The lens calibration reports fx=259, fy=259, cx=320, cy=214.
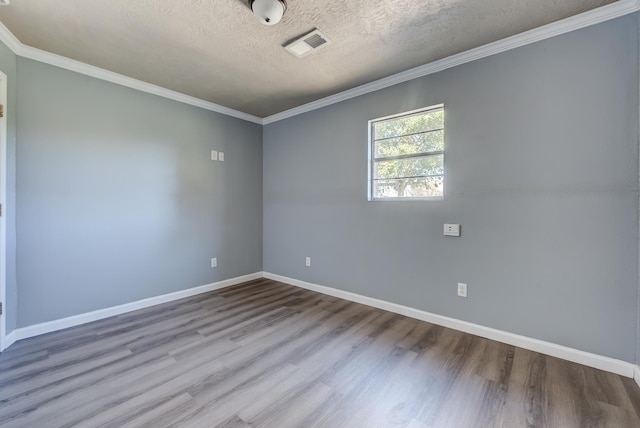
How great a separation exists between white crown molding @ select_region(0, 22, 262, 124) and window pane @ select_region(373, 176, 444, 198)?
2.56 metres

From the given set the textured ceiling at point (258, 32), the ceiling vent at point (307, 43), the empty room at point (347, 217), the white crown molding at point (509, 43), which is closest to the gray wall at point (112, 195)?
the empty room at point (347, 217)

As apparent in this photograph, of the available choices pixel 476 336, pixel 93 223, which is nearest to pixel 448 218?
pixel 476 336

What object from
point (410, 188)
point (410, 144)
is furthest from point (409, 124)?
point (410, 188)

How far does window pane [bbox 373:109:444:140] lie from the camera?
2727 mm

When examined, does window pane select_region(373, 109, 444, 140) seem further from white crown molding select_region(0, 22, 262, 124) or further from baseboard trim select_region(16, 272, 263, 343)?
baseboard trim select_region(16, 272, 263, 343)

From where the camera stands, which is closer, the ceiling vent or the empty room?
the empty room

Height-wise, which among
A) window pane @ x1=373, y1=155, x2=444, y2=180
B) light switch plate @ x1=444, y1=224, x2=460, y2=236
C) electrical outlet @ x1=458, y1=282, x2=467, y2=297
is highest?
window pane @ x1=373, y1=155, x2=444, y2=180

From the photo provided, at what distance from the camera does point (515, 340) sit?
7.36ft

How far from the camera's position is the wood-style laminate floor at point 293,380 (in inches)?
58.6

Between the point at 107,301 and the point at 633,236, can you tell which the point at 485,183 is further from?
the point at 107,301

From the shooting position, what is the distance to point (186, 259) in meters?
3.48

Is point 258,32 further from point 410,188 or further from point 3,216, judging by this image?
point 3,216

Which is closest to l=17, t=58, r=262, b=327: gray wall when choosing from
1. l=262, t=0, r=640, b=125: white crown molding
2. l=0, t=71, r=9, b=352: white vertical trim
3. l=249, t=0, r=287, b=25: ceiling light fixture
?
l=0, t=71, r=9, b=352: white vertical trim

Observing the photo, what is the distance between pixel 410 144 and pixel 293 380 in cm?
253
